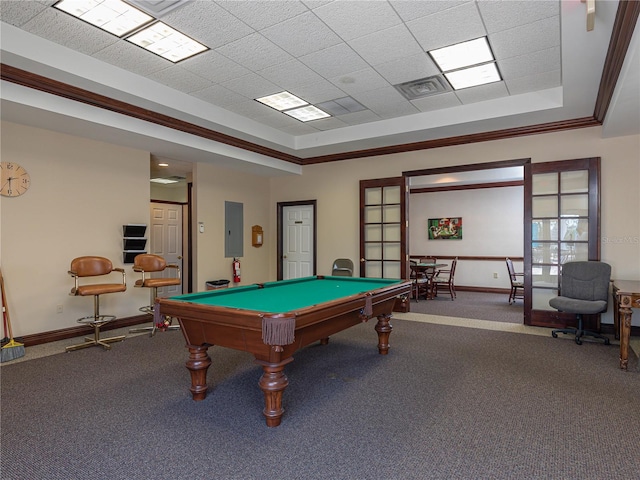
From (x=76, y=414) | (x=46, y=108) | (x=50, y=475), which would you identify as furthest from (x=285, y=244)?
(x=50, y=475)

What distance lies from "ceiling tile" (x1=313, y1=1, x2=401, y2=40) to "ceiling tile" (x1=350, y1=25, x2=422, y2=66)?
0.31ft

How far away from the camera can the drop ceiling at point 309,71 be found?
9.90 feet

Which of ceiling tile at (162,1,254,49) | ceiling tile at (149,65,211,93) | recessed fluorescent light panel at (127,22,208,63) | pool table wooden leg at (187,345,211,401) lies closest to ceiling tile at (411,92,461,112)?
ceiling tile at (162,1,254,49)

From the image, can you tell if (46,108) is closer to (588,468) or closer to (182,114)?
(182,114)

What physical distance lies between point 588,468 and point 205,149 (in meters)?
5.45

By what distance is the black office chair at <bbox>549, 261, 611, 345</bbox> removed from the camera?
4.39 metres

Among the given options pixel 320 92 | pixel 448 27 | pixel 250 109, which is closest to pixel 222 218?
pixel 250 109

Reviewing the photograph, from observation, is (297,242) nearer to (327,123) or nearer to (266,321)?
(327,123)

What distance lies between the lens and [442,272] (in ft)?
29.9

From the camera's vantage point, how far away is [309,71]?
13.4ft

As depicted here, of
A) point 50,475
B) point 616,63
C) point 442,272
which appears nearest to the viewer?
point 50,475

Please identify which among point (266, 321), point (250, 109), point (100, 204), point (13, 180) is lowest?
point (266, 321)

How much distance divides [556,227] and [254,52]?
4.50 m

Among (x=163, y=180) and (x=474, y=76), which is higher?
(x=474, y=76)
